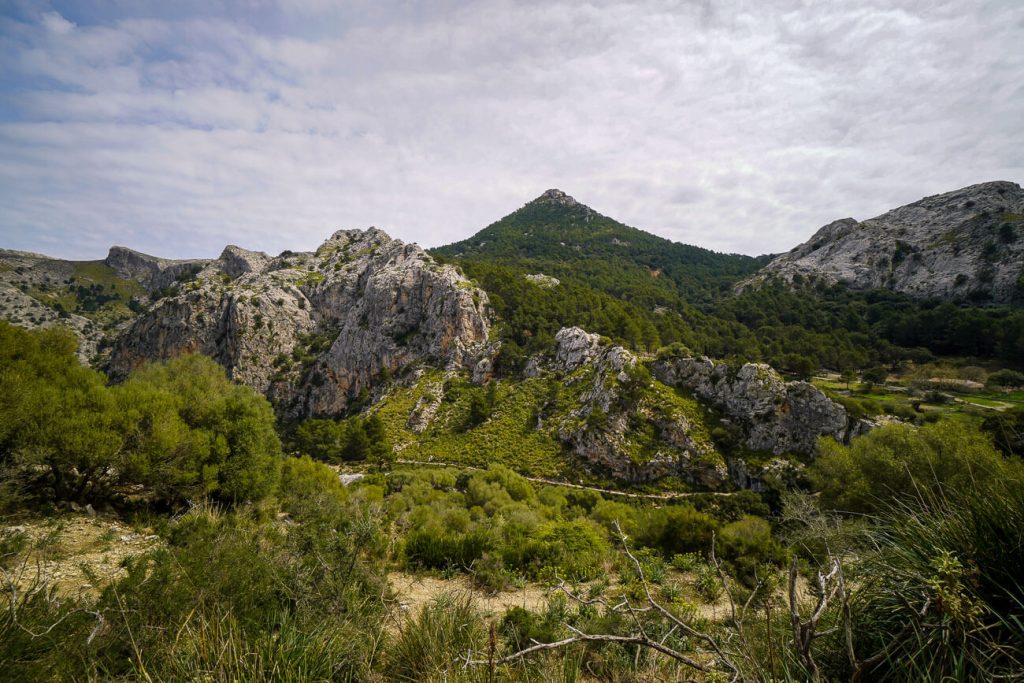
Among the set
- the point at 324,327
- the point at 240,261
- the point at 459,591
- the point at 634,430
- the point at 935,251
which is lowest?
the point at 634,430

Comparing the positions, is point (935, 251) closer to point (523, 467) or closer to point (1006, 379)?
point (1006, 379)

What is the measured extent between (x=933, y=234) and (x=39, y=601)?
440ft

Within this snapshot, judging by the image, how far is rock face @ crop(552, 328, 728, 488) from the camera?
115 feet

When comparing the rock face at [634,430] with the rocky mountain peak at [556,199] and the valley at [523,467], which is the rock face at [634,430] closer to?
the valley at [523,467]

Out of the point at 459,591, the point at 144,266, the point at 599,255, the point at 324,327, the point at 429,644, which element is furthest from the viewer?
the point at 144,266

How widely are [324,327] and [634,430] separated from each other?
199ft

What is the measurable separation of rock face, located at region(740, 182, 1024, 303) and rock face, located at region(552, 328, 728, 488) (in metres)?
71.6

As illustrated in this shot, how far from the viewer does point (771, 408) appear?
3581 centimetres

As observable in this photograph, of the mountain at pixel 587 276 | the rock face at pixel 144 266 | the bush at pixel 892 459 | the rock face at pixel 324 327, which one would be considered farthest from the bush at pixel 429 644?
the rock face at pixel 144 266

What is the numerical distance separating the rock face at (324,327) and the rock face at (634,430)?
2102 cm

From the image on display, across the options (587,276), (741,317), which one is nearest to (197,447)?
(587,276)

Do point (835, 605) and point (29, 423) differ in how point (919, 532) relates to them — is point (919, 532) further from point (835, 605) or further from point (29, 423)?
point (29, 423)

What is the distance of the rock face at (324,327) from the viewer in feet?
192

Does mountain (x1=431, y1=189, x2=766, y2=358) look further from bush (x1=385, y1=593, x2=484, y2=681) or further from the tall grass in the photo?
the tall grass
